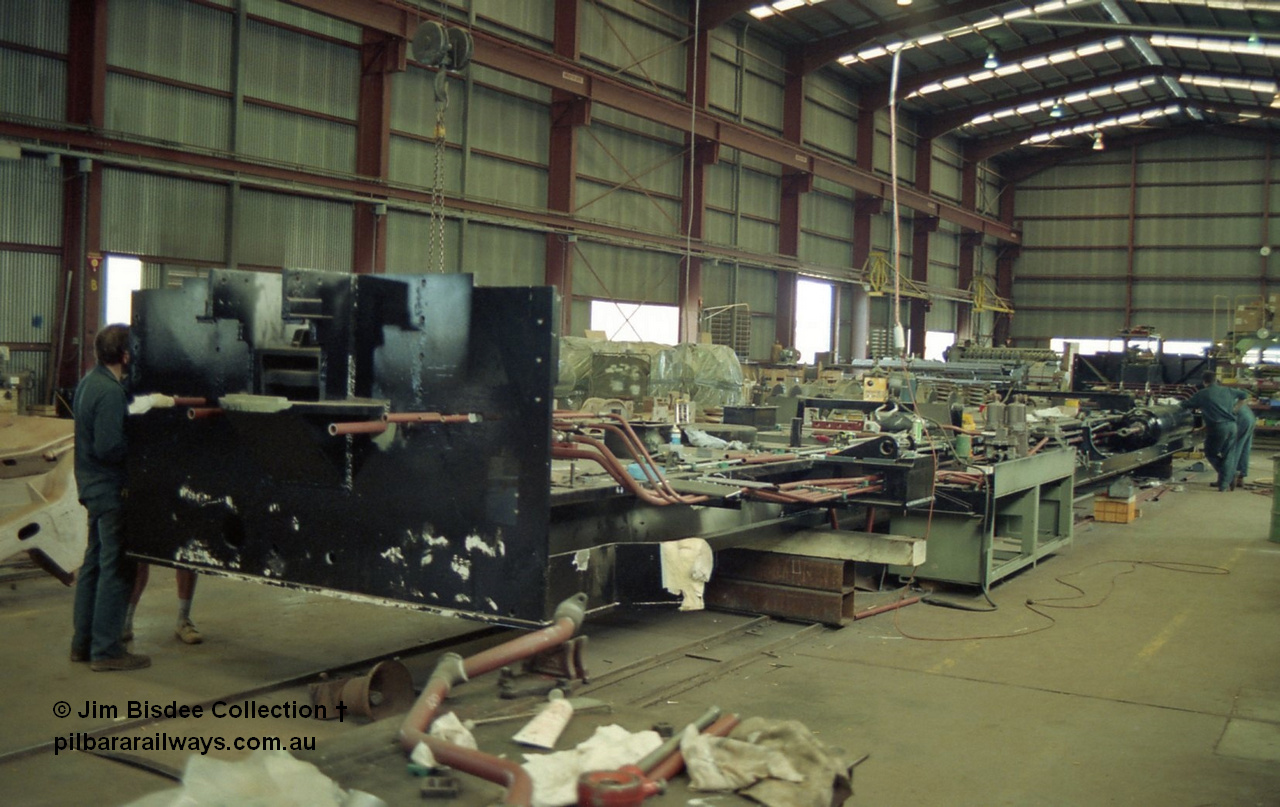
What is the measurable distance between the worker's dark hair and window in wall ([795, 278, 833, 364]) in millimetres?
19032

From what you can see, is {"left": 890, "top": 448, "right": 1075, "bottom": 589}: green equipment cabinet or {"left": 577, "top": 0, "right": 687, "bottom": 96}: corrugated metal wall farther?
{"left": 577, "top": 0, "right": 687, "bottom": 96}: corrugated metal wall

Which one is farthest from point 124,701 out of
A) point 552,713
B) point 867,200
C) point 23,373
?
point 867,200

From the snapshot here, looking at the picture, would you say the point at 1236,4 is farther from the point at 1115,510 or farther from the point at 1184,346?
the point at 1115,510

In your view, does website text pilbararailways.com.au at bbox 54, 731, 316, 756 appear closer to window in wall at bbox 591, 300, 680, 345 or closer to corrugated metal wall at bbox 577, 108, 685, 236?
window in wall at bbox 591, 300, 680, 345

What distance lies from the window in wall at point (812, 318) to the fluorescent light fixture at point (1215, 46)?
8565mm

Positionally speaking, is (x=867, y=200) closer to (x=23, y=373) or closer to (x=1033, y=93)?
(x=1033, y=93)

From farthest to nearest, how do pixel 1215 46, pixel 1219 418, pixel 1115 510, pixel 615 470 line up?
pixel 1215 46
pixel 1219 418
pixel 1115 510
pixel 615 470

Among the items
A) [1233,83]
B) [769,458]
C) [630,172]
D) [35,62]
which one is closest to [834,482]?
[769,458]

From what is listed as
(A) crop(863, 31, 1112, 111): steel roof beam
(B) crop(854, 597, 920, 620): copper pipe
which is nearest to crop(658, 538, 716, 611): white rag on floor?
(B) crop(854, 597, 920, 620): copper pipe

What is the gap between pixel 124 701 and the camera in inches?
162

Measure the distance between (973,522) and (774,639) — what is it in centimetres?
176

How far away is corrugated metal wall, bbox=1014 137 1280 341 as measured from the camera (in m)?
27.5

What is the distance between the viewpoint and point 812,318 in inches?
931

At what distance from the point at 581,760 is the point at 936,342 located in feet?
92.9
